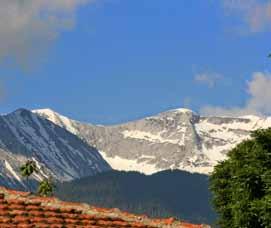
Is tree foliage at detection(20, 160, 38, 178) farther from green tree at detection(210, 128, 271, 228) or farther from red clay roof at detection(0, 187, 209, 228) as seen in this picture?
red clay roof at detection(0, 187, 209, 228)

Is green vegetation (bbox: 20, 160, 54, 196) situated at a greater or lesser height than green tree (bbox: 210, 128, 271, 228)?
greater

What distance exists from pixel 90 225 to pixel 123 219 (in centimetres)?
110

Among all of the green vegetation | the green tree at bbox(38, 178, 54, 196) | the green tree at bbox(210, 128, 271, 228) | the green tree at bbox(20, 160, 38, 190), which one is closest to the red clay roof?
the green tree at bbox(210, 128, 271, 228)

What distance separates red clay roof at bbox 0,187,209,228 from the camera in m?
15.6

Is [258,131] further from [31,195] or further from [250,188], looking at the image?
[31,195]

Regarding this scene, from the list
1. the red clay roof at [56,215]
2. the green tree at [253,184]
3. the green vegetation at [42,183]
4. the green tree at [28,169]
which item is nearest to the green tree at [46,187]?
the green vegetation at [42,183]

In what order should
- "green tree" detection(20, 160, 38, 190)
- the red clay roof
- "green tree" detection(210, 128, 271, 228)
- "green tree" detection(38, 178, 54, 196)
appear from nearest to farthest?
the red clay roof, "green tree" detection(210, 128, 271, 228), "green tree" detection(38, 178, 54, 196), "green tree" detection(20, 160, 38, 190)

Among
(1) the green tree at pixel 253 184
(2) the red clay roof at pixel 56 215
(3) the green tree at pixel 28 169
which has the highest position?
(3) the green tree at pixel 28 169

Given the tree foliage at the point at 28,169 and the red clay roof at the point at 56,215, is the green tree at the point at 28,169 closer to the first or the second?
the tree foliage at the point at 28,169

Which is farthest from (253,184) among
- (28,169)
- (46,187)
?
(28,169)

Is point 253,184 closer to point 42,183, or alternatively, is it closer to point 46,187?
point 46,187

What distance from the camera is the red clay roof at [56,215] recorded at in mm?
15625

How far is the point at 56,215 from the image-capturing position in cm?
1639

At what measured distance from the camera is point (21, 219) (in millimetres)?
15547
